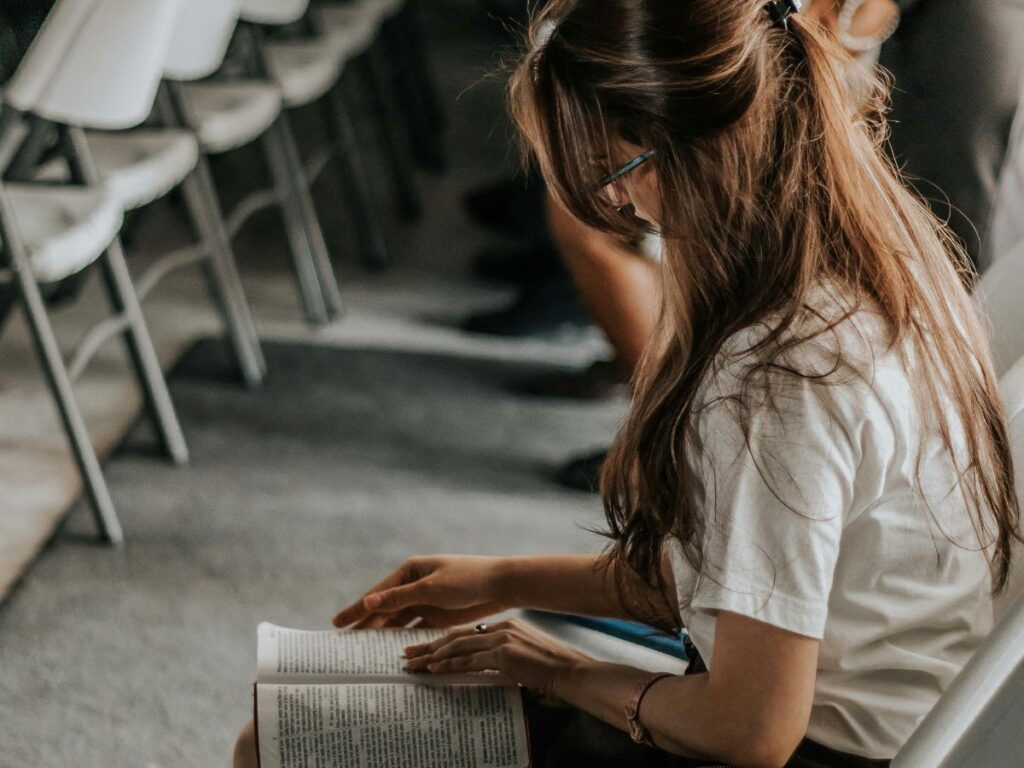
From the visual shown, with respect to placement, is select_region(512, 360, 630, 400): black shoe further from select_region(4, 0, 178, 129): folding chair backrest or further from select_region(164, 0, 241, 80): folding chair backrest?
select_region(4, 0, 178, 129): folding chair backrest

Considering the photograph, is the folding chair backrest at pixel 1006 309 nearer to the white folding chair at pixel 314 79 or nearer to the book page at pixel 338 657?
the book page at pixel 338 657

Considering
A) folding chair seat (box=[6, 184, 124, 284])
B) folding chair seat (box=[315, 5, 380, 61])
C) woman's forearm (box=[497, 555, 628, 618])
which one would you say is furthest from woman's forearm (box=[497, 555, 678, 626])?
folding chair seat (box=[315, 5, 380, 61])

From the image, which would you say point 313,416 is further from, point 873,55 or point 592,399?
point 873,55

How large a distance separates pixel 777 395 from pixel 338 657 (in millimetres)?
473

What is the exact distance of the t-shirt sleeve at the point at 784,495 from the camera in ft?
2.47

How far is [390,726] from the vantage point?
948mm

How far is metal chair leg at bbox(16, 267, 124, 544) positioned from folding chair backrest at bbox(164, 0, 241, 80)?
0.45 meters

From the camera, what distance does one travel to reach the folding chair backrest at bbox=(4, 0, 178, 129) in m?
1.68

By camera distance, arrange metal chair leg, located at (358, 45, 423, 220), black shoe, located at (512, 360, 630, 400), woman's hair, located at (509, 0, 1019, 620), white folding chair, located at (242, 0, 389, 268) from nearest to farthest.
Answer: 1. woman's hair, located at (509, 0, 1019, 620)
2. white folding chair, located at (242, 0, 389, 268)
3. black shoe, located at (512, 360, 630, 400)
4. metal chair leg, located at (358, 45, 423, 220)

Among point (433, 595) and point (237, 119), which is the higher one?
point (237, 119)

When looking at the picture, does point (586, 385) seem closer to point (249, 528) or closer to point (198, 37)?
point (249, 528)

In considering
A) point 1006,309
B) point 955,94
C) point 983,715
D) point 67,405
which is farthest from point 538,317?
point 983,715

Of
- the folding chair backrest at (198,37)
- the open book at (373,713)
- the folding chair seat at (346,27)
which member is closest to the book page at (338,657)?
the open book at (373,713)

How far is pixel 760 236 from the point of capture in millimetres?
807
